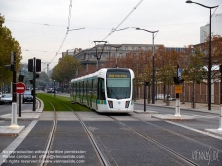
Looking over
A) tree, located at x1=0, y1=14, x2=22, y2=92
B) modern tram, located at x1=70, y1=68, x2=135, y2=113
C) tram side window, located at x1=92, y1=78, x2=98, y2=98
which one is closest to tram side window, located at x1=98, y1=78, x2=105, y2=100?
modern tram, located at x1=70, y1=68, x2=135, y2=113

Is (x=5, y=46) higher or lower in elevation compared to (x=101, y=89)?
higher

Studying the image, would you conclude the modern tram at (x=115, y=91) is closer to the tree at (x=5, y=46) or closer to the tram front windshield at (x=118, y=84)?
the tram front windshield at (x=118, y=84)

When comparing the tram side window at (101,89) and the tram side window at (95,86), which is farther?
the tram side window at (95,86)

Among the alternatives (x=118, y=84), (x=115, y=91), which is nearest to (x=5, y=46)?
(x=118, y=84)

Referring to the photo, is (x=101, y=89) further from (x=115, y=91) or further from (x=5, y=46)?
(x=5, y=46)

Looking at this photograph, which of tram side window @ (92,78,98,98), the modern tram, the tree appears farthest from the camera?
the tree

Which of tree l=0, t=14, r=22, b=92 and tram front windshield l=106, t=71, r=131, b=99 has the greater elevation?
tree l=0, t=14, r=22, b=92

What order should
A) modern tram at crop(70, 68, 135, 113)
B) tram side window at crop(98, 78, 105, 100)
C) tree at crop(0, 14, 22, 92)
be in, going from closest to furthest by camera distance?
1. modern tram at crop(70, 68, 135, 113)
2. tram side window at crop(98, 78, 105, 100)
3. tree at crop(0, 14, 22, 92)

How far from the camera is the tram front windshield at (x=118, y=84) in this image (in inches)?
1182

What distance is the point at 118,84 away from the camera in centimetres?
3044

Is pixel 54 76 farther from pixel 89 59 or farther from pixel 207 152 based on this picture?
pixel 207 152

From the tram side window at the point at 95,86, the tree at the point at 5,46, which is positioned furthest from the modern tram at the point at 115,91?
the tree at the point at 5,46

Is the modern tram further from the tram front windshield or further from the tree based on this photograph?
the tree

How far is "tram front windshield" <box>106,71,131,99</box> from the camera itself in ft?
98.5
